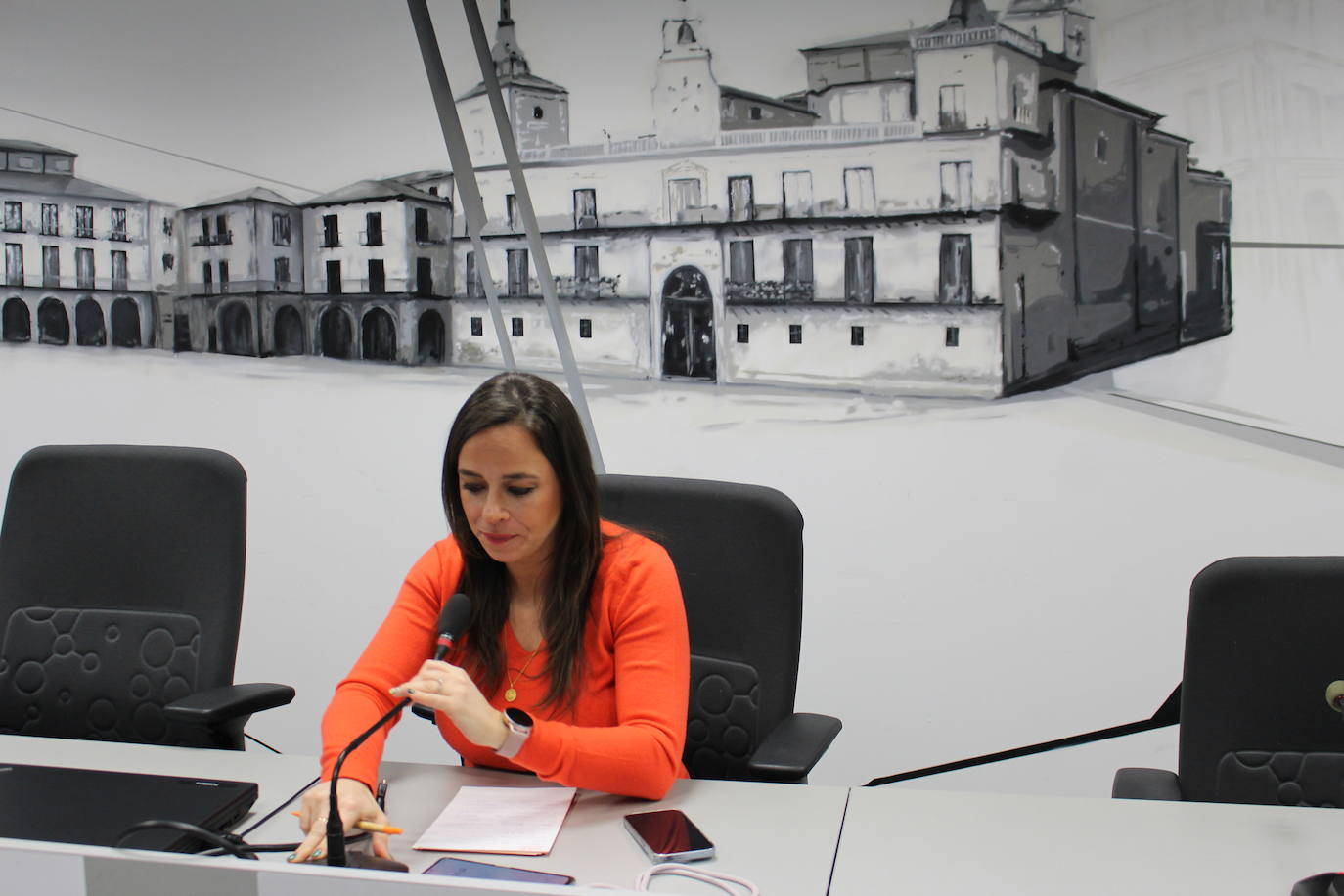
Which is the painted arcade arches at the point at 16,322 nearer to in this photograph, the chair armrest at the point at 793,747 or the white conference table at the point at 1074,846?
the chair armrest at the point at 793,747

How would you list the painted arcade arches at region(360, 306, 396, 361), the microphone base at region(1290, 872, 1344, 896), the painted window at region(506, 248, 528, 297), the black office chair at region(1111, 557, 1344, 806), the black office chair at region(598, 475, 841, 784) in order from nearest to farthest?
the microphone base at region(1290, 872, 1344, 896)
the black office chair at region(1111, 557, 1344, 806)
the black office chair at region(598, 475, 841, 784)
the painted window at region(506, 248, 528, 297)
the painted arcade arches at region(360, 306, 396, 361)

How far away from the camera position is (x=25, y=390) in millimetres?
2900

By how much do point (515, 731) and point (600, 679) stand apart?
0.81 feet

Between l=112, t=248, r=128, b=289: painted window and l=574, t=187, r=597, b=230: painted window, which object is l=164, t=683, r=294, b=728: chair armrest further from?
l=112, t=248, r=128, b=289: painted window

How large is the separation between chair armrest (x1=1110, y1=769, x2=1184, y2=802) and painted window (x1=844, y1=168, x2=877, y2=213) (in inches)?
51.2

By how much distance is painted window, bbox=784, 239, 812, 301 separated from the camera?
240 centimetres

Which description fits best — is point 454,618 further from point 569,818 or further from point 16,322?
point 16,322

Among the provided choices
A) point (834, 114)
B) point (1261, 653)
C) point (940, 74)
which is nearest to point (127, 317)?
point (834, 114)

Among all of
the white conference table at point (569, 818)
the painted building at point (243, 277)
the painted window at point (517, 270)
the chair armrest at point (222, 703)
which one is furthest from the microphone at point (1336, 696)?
the painted building at point (243, 277)

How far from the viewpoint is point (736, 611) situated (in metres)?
1.68

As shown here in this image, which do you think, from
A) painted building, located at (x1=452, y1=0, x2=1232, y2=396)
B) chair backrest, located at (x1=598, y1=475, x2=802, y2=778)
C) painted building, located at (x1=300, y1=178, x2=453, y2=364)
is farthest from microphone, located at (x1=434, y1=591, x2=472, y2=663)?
painted building, located at (x1=300, y1=178, x2=453, y2=364)

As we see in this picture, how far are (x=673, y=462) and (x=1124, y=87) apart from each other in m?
1.21

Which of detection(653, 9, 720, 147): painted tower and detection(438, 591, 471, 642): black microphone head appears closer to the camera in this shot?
detection(438, 591, 471, 642): black microphone head

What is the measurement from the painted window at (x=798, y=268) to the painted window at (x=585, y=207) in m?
0.45
